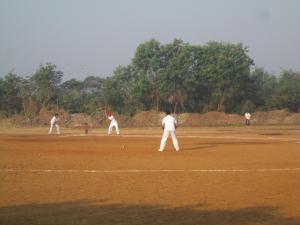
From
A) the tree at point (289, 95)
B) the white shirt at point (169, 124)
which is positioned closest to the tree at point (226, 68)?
the tree at point (289, 95)

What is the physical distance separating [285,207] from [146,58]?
60.2 m

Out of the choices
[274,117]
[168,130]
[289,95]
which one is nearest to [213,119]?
[274,117]

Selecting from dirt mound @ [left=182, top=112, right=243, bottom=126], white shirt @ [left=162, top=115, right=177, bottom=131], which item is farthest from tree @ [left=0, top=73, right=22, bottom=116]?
white shirt @ [left=162, top=115, right=177, bottom=131]

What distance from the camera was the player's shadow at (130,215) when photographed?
8227mm

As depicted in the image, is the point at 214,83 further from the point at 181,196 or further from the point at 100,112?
the point at 181,196

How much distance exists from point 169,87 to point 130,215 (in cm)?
5872

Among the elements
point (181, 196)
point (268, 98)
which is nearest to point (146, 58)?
point (268, 98)

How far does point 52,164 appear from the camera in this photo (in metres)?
16.7

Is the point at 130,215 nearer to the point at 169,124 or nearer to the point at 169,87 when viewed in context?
the point at 169,124

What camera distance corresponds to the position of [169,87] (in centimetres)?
6719

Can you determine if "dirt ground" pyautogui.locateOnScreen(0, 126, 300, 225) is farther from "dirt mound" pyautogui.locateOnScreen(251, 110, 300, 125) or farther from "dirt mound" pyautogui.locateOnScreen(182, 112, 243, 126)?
"dirt mound" pyautogui.locateOnScreen(251, 110, 300, 125)

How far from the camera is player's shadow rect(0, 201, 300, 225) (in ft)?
27.0

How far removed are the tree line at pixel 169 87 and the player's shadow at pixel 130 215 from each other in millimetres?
57566

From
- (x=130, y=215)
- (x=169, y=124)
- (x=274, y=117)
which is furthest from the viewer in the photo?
(x=274, y=117)
